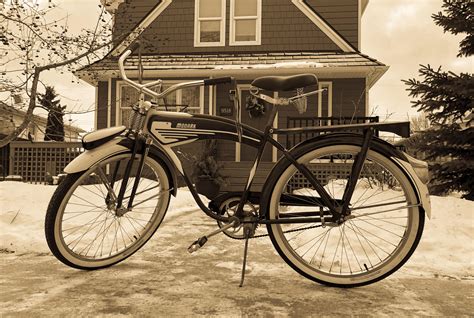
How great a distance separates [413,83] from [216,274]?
5.14 m

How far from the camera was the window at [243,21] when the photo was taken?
12.2 metres

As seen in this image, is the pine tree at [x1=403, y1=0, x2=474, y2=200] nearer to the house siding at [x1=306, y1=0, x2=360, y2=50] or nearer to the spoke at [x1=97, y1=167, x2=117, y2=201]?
the spoke at [x1=97, y1=167, x2=117, y2=201]

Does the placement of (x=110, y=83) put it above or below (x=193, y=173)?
above

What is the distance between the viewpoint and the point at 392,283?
229 centimetres

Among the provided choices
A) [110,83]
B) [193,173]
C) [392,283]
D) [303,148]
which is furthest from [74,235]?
[110,83]

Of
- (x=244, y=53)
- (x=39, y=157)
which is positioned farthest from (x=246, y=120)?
(x=39, y=157)

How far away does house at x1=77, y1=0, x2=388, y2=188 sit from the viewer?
1101 cm

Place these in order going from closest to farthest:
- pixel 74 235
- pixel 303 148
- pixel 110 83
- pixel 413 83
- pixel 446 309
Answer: pixel 446 309
pixel 303 148
pixel 74 235
pixel 413 83
pixel 110 83

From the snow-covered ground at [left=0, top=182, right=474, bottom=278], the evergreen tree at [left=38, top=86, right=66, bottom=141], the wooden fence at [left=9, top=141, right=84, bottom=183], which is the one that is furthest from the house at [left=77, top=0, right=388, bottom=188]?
the snow-covered ground at [left=0, top=182, right=474, bottom=278]

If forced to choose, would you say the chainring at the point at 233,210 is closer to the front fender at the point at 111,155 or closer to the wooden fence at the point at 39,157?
the front fender at the point at 111,155

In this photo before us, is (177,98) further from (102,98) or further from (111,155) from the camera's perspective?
(111,155)

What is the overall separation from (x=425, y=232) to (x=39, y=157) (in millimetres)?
10193

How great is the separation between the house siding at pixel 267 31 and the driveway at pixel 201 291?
10.3m

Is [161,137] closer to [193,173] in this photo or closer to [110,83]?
[193,173]
